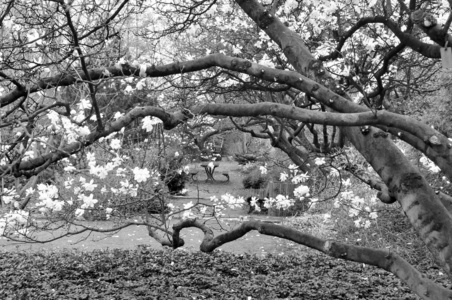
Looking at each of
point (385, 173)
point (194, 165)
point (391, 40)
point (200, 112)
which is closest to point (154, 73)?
point (200, 112)

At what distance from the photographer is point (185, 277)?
608 centimetres

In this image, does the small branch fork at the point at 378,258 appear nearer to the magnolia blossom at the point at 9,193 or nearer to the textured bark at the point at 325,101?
the textured bark at the point at 325,101

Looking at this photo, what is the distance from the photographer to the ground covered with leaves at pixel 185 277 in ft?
17.5

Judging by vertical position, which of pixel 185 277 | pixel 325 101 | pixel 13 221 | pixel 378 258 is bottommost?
pixel 378 258

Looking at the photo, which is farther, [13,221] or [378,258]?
[13,221]

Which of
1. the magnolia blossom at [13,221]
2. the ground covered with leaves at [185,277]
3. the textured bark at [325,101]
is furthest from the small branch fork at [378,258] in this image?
the magnolia blossom at [13,221]

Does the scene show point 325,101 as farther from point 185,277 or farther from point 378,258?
point 185,277

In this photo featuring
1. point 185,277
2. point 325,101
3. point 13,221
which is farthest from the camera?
point 185,277

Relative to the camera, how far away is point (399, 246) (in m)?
7.60

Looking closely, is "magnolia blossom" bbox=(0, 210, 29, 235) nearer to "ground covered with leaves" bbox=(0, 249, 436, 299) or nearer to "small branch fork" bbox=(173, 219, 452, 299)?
"ground covered with leaves" bbox=(0, 249, 436, 299)

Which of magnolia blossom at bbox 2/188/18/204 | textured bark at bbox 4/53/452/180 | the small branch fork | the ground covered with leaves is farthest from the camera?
the ground covered with leaves

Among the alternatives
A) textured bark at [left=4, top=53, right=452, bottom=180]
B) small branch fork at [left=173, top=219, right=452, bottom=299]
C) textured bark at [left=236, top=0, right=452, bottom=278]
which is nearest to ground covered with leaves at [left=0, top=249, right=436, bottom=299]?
small branch fork at [left=173, top=219, right=452, bottom=299]

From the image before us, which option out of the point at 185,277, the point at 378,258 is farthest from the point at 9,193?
the point at 185,277

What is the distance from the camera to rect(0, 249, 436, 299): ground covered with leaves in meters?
5.32
